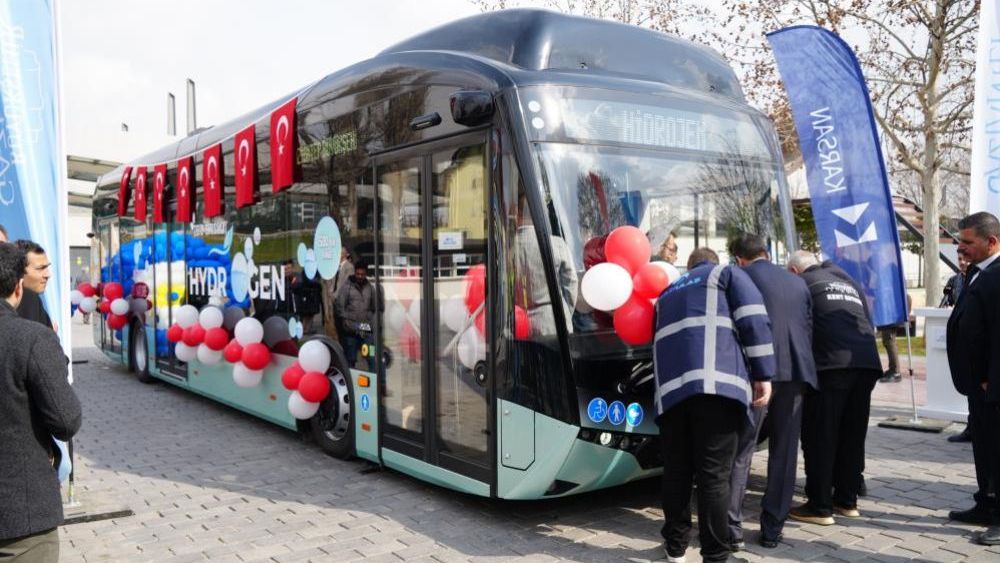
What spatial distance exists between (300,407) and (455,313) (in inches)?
90.9

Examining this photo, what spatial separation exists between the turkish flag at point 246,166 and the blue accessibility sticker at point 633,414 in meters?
4.84

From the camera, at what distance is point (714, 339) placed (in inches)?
174

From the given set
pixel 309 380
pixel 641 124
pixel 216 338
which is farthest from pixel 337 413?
pixel 641 124

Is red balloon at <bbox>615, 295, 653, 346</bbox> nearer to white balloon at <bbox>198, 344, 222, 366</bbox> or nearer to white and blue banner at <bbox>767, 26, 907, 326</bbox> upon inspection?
white and blue banner at <bbox>767, 26, 907, 326</bbox>

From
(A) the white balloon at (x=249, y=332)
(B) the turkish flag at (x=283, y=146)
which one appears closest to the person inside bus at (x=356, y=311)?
(B) the turkish flag at (x=283, y=146)

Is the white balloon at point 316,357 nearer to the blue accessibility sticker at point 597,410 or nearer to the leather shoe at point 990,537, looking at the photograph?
the blue accessibility sticker at point 597,410

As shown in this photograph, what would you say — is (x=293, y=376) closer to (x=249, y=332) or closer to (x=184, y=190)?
(x=249, y=332)

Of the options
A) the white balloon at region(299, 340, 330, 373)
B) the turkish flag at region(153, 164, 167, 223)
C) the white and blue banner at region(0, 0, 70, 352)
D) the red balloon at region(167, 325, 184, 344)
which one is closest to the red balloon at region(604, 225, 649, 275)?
the white balloon at region(299, 340, 330, 373)

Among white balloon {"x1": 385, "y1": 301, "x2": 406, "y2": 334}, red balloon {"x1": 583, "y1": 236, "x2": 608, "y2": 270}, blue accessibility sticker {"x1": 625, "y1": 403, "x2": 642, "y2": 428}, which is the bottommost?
blue accessibility sticker {"x1": 625, "y1": 403, "x2": 642, "y2": 428}

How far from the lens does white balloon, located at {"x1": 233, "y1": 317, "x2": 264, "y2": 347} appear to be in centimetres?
804

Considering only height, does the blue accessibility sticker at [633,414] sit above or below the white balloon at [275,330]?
below

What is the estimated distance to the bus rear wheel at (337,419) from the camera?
6934 millimetres

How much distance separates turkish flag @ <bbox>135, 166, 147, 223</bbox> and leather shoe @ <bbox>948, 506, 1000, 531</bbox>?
10.2 meters

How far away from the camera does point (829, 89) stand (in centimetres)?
766
